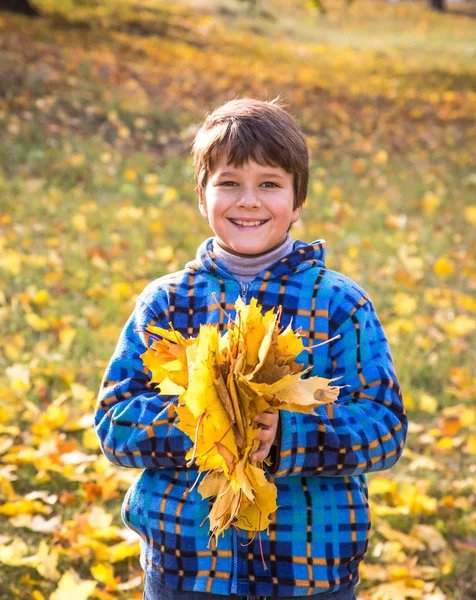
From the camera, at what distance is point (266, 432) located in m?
1.57

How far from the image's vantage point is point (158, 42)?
13117mm

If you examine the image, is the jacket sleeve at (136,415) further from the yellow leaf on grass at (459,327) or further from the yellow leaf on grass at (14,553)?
the yellow leaf on grass at (459,327)

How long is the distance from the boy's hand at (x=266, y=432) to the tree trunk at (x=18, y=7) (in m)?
12.1

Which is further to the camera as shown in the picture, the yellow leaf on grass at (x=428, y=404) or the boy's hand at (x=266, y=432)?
the yellow leaf on grass at (x=428, y=404)

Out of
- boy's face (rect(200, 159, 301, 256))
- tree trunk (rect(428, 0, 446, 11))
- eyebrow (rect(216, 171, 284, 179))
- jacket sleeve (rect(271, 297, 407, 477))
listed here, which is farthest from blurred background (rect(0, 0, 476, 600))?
tree trunk (rect(428, 0, 446, 11))

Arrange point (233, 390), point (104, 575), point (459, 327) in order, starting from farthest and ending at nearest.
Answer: point (459, 327) → point (104, 575) → point (233, 390)

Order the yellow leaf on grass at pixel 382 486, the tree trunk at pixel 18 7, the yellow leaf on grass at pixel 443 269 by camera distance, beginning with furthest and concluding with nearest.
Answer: the tree trunk at pixel 18 7, the yellow leaf on grass at pixel 443 269, the yellow leaf on grass at pixel 382 486

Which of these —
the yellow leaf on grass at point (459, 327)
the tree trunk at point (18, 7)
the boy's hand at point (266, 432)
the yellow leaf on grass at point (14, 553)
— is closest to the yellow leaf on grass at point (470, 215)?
the yellow leaf on grass at point (459, 327)

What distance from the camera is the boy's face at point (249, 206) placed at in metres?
1.86

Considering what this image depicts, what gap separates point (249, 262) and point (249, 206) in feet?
0.52

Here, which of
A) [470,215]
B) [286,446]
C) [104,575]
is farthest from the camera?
[470,215]

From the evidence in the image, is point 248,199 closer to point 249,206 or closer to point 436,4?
point 249,206

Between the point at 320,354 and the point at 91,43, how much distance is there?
1060 centimetres

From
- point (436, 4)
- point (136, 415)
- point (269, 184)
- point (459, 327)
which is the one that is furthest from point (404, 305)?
point (436, 4)
